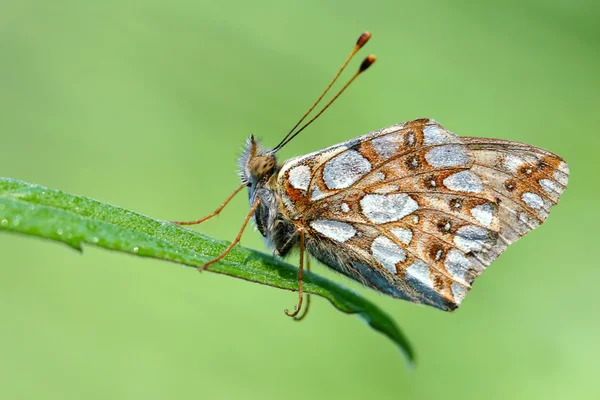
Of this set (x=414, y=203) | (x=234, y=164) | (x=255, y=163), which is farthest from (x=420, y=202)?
(x=234, y=164)

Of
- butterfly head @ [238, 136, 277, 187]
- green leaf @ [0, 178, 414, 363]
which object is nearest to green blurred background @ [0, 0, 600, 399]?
butterfly head @ [238, 136, 277, 187]

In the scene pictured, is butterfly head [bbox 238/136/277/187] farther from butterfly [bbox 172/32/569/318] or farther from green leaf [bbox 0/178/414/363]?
green leaf [bbox 0/178/414/363]

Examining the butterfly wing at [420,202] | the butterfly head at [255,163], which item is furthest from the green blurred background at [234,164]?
the butterfly head at [255,163]

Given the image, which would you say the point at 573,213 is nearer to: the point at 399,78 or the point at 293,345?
the point at 399,78

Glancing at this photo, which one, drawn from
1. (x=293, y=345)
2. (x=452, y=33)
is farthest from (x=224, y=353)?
(x=452, y=33)

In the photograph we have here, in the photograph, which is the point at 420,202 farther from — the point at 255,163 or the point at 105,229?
the point at 105,229

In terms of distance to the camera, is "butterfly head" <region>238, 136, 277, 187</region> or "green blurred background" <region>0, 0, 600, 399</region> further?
"green blurred background" <region>0, 0, 600, 399</region>

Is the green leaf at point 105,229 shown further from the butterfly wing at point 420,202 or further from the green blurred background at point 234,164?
the green blurred background at point 234,164
